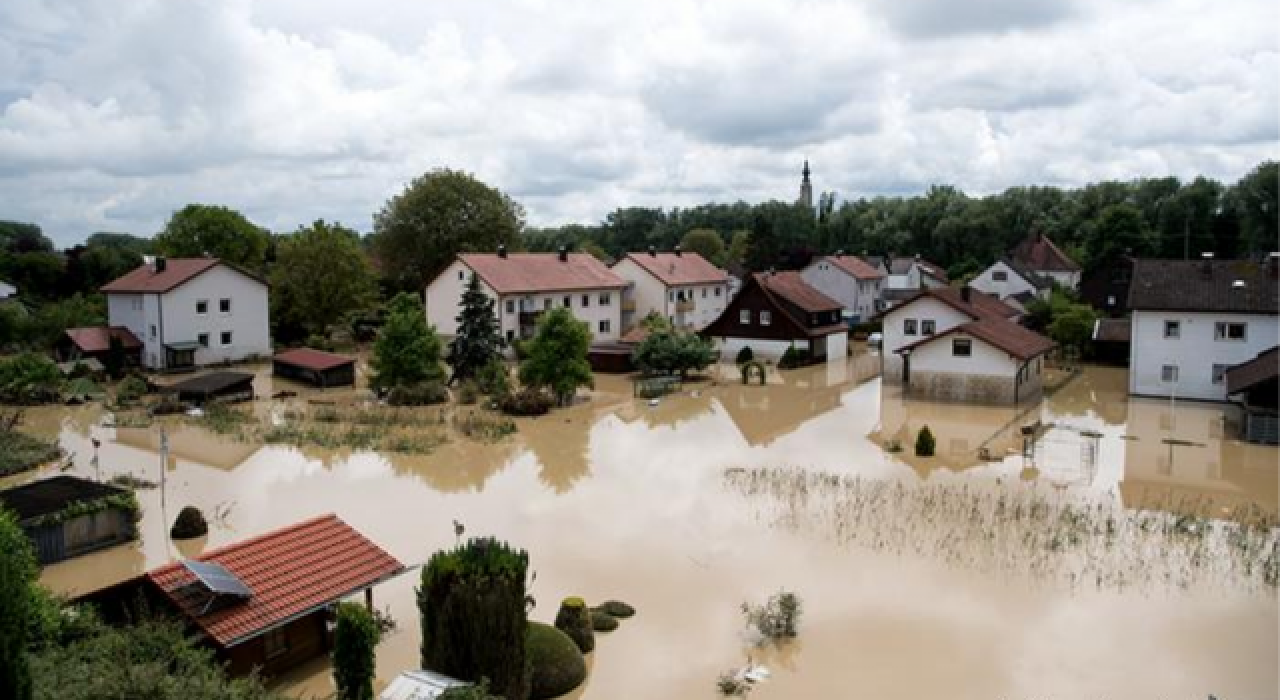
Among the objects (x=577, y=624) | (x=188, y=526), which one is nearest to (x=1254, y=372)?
(x=577, y=624)

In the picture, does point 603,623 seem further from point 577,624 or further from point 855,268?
point 855,268

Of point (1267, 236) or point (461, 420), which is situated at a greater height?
point (1267, 236)

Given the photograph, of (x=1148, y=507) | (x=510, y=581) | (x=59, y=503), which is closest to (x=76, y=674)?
(x=510, y=581)

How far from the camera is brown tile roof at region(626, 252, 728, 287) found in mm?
51750

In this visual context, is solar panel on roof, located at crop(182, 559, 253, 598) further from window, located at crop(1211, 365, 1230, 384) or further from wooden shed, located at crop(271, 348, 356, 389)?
window, located at crop(1211, 365, 1230, 384)

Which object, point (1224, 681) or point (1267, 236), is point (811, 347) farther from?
point (1267, 236)

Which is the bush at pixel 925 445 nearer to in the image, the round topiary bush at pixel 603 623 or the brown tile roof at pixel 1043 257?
the round topiary bush at pixel 603 623

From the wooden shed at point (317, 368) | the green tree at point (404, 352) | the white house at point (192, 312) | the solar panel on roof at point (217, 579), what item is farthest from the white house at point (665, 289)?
the solar panel on roof at point (217, 579)

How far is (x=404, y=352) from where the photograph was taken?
32250 millimetres

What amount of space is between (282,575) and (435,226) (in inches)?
1732

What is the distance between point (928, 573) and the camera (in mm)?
15773

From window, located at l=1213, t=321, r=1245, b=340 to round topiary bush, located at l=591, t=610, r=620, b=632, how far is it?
26251 mm

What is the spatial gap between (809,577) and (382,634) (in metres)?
6.96

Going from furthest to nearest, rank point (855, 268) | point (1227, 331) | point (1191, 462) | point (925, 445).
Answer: point (855, 268) < point (1227, 331) < point (925, 445) < point (1191, 462)
